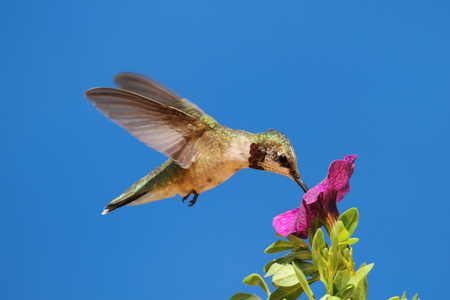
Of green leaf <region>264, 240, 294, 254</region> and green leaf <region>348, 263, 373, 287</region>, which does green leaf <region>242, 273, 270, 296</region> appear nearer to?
green leaf <region>264, 240, 294, 254</region>

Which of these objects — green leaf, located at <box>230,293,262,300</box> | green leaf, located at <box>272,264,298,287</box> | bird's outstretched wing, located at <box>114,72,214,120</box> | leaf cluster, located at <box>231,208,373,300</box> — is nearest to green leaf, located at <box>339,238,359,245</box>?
leaf cluster, located at <box>231,208,373,300</box>

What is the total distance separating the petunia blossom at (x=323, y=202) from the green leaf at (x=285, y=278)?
0.07m

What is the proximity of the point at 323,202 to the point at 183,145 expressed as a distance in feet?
1.96

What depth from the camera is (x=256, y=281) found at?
3.10 ft

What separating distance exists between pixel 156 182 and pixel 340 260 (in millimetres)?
760

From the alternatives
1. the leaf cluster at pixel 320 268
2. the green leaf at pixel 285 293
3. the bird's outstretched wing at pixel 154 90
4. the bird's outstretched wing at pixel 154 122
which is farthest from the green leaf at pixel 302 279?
the bird's outstretched wing at pixel 154 90

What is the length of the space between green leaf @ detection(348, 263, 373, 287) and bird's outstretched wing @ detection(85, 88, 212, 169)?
679mm

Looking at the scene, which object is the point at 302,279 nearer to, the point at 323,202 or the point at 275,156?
the point at 323,202

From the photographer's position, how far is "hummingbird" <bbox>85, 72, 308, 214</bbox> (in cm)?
130

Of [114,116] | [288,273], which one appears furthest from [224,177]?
[288,273]

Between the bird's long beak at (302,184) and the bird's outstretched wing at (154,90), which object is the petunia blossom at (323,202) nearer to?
the bird's long beak at (302,184)

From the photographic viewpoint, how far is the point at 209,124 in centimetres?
150

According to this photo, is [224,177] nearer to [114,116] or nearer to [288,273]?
[114,116]

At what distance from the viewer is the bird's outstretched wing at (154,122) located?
4.11ft
